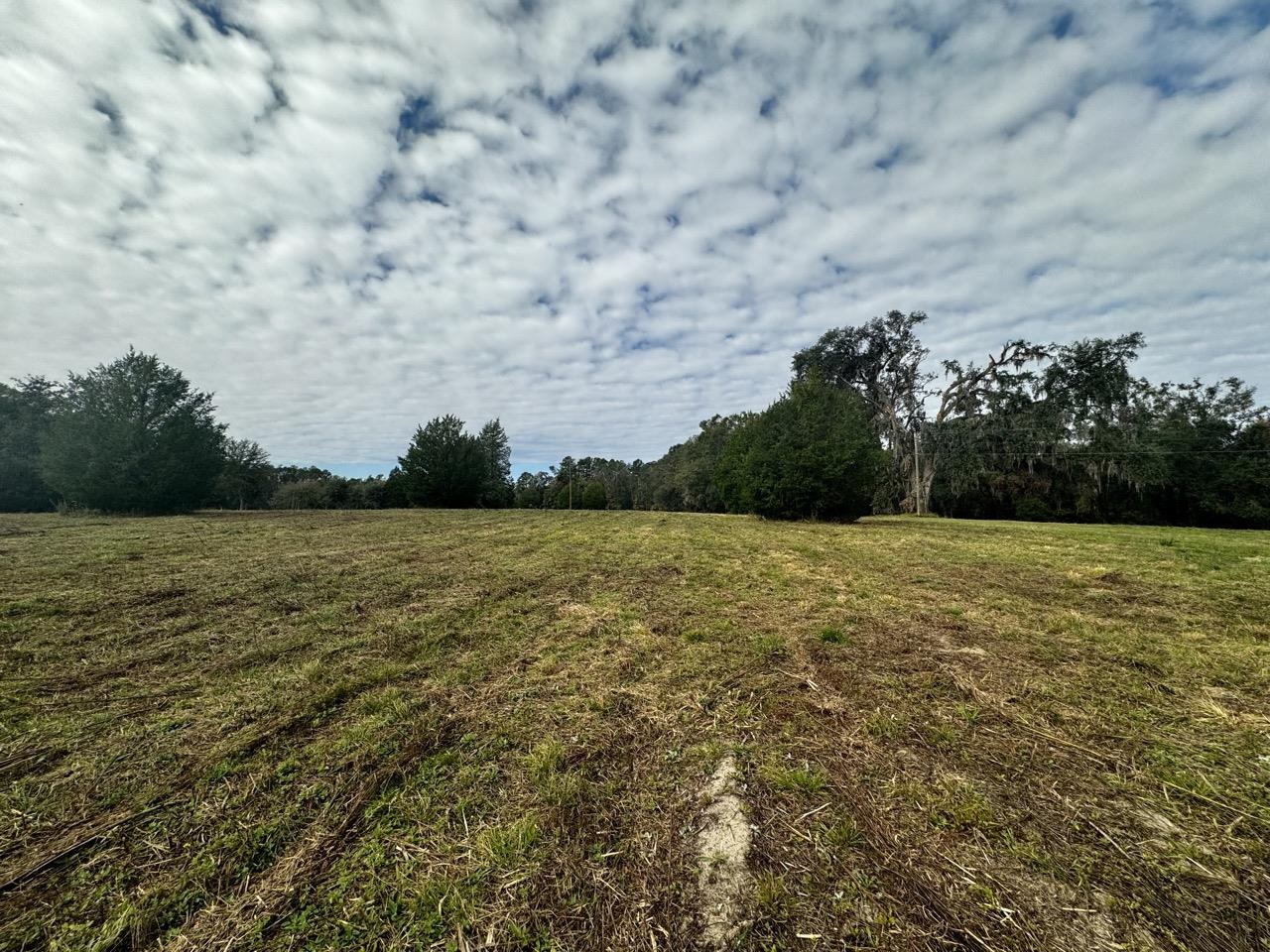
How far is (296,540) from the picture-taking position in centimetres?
1080

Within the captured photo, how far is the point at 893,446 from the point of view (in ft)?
111

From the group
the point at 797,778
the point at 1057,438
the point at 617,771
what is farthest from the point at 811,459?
the point at 1057,438

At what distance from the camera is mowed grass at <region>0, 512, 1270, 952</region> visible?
159 centimetres

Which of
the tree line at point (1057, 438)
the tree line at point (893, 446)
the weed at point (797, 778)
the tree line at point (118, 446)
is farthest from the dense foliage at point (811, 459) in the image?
the tree line at point (118, 446)

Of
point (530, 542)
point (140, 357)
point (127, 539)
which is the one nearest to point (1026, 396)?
point (530, 542)

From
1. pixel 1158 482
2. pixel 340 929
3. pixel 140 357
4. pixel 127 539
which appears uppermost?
pixel 140 357

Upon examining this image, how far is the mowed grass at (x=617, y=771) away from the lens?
5.20 ft

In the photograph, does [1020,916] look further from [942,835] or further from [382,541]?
[382,541]

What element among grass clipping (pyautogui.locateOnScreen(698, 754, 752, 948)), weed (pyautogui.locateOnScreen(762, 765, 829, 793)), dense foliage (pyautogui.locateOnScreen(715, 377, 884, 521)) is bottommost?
grass clipping (pyautogui.locateOnScreen(698, 754, 752, 948))

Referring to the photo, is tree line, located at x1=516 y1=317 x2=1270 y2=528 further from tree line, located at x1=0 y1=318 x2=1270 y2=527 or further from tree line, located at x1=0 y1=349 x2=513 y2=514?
tree line, located at x1=0 y1=349 x2=513 y2=514

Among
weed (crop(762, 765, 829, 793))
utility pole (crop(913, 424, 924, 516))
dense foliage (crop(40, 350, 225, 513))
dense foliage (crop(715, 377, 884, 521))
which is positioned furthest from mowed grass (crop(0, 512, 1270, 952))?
utility pole (crop(913, 424, 924, 516))

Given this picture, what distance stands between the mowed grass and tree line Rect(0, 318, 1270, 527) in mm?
15416

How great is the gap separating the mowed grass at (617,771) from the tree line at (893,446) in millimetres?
15416

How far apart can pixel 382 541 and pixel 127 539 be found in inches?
213
